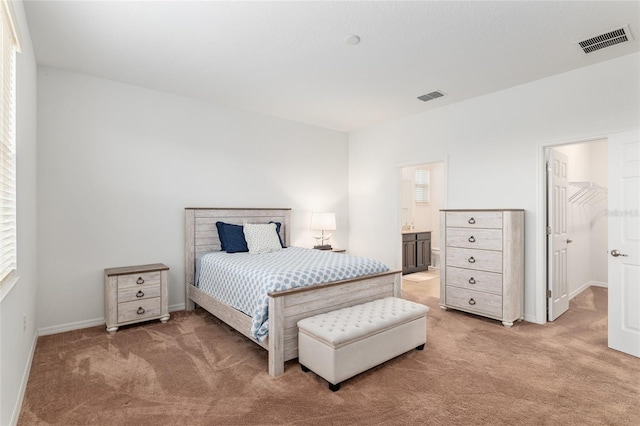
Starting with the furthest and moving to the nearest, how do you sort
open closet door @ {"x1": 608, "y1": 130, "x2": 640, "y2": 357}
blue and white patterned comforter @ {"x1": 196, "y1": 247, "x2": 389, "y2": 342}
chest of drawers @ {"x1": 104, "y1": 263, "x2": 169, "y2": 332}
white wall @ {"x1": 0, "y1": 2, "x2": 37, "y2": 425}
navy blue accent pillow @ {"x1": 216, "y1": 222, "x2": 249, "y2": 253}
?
navy blue accent pillow @ {"x1": 216, "y1": 222, "x2": 249, "y2": 253}
chest of drawers @ {"x1": 104, "y1": 263, "x2": 169, "y2": 332}
open closet door @ {"x1": 608, "y1": 130, "x2": 640, "y2": 357}
blue and white patterned comforter @ {"x1": 196, "y1": 247, "x2": 389, "y2": 342}
white wall @ {"x1": 0, "y1": 2, "x2": 37, "y2": 425}

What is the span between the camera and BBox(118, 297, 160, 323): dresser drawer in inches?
130

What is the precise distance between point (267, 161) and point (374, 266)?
2.46 metres

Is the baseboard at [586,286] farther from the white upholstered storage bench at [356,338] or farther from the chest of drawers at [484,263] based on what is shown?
the white upholstered storage bench at [356,338]

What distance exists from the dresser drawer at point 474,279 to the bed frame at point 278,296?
41.3 inches

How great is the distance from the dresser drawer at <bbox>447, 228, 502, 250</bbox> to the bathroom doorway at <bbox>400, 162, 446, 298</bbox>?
1823 mm

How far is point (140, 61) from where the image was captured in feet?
10.3

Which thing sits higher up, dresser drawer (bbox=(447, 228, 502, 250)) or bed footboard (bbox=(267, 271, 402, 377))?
dresser drawer (bbox=(447, 228, 502, 250))

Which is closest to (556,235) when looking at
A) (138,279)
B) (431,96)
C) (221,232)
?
(431,96)

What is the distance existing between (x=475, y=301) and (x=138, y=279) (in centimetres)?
367

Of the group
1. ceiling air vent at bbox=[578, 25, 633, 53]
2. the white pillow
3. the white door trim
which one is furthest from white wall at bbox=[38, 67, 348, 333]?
ceiling air vent at bbox=[578, 25, 633, 53]

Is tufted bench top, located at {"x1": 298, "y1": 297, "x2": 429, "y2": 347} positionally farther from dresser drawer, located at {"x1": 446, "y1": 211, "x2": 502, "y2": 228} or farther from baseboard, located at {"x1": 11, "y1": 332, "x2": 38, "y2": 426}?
baseboard, located at {"x1": 11, "y1": 332, "x2": 38, "y2": 426}

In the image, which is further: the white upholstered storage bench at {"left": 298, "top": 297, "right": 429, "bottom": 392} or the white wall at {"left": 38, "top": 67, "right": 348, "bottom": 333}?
the white wall at {"left": 38, "top": 67, "right": 348, "bottom": 333}

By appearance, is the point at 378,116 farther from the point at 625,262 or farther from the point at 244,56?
the point at 625,262

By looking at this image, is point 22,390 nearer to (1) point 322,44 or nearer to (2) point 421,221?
(1) point 322,44
